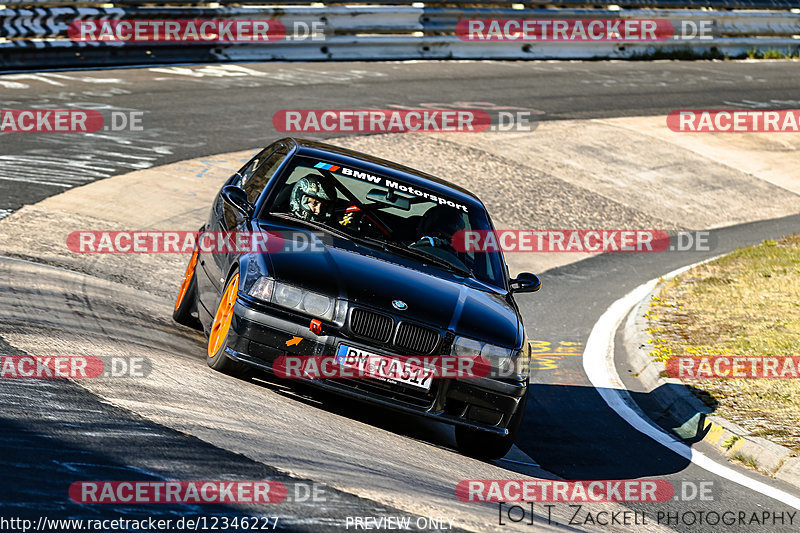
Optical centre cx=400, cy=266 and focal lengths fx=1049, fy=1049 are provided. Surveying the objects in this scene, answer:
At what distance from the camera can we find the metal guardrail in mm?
17578

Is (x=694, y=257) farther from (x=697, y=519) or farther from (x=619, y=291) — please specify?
(x=697, y=519)

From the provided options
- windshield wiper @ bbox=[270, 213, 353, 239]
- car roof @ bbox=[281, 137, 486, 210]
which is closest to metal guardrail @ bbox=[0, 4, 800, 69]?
car roof @ bbox=[281, 137, 486, 210]

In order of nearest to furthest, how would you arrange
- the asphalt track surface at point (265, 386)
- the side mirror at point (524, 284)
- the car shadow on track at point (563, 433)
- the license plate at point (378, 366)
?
1. the asphalt track surface at point (265, 386)
2. the license plate at point (378, 366)
3. the car shadow on track at point (563, 433)
4. the side mirror at point (524, 284)

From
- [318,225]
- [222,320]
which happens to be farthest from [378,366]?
[318,225]

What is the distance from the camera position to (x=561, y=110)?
65.3 ft

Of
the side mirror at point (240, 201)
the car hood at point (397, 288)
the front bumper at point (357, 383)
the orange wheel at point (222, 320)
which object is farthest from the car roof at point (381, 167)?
the front bumper at point (357, 383)

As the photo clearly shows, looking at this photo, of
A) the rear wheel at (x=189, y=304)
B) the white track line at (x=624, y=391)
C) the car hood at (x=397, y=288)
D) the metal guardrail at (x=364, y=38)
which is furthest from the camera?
the metal guardrail at (x=364, y=38)

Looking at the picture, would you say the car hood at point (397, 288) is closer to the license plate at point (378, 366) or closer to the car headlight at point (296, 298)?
the car headlight at point (296, 298)

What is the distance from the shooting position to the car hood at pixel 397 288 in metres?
6.14

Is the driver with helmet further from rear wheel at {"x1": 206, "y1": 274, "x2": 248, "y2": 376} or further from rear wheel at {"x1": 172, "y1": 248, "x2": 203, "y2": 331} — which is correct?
rear wheel at {"x1": 172, "y1": 248, "x2": 203, "y2": 331}

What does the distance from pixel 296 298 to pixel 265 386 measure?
0.71 meters

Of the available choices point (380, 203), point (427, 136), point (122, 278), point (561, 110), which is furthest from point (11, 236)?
point (561, 110)

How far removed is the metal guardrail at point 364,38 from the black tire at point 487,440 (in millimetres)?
13272

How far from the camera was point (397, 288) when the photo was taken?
629 centimetres
